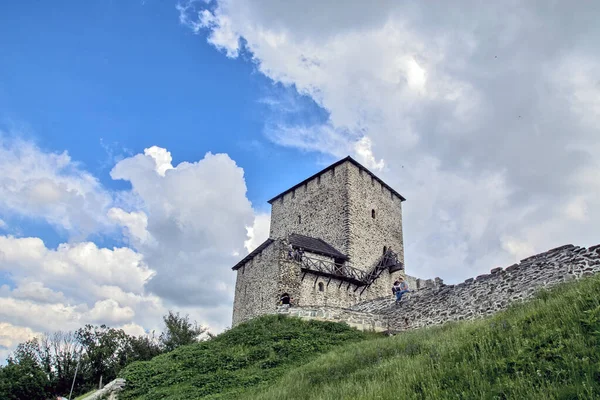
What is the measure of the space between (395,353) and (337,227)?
58.2 ft

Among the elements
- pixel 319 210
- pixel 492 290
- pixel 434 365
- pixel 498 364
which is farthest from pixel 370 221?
pixel 498 364

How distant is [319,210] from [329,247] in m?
3.31

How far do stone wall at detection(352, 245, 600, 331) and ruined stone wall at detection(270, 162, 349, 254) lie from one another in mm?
9635

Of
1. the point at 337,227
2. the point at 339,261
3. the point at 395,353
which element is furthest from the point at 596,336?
the point at 337,227

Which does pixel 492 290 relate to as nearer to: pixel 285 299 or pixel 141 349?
pixel 285 299

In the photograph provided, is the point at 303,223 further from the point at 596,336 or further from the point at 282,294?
the point at 596,336

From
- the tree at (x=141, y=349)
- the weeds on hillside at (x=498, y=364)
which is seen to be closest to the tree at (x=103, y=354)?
the tree at (x=141, y=349)

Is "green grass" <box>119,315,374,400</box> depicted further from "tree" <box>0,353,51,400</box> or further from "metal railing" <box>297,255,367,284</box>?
"tree" <box>0,353,51,400</box>

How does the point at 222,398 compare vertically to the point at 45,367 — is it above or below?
below

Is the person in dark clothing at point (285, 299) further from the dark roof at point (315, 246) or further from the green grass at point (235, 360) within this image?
the green grass at point (235, 360)

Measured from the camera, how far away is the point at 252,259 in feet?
79.7

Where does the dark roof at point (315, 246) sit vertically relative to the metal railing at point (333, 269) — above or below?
above

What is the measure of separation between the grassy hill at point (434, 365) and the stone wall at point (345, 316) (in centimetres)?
239

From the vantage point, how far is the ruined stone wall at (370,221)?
26781mm
